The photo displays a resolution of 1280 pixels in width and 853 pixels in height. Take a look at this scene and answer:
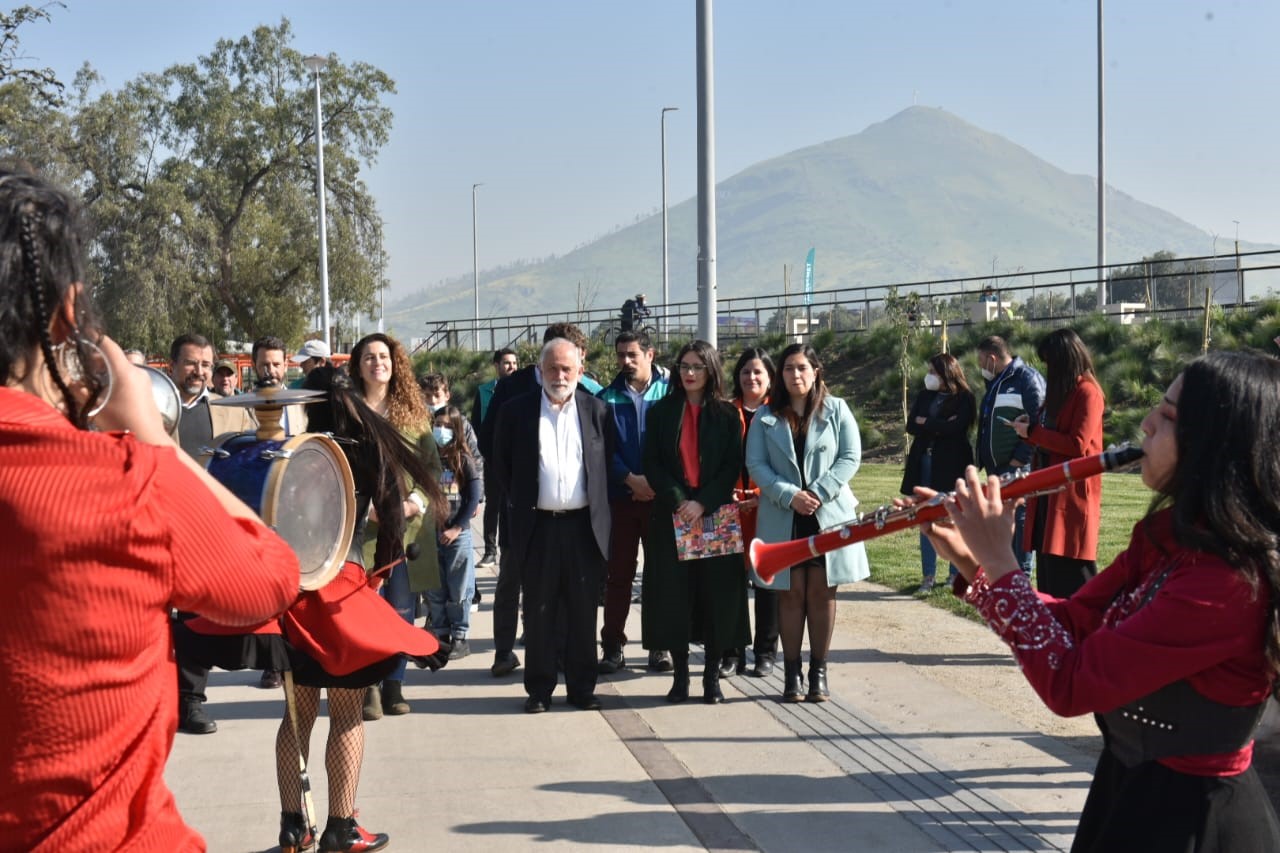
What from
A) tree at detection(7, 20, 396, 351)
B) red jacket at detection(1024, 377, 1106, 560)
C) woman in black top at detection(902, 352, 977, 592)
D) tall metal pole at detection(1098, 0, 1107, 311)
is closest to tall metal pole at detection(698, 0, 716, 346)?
woman in black top at detection(902, 352, 977, 592)

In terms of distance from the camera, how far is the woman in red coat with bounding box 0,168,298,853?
1.84 metres

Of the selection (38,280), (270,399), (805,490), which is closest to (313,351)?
(805,490)

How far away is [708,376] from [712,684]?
1.87m

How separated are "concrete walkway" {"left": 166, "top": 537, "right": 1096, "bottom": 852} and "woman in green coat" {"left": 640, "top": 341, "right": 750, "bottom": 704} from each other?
15.1 inches

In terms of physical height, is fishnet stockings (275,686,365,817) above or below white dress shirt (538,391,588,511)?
below

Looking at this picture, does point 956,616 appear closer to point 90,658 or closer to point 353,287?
point 90,658

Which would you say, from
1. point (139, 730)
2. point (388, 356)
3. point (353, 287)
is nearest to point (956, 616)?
point (388, 356)

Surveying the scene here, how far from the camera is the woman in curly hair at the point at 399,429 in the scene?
708 cm

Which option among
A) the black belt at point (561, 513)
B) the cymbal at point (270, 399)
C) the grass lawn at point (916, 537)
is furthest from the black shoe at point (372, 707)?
the grass lawn at point (916, 537)

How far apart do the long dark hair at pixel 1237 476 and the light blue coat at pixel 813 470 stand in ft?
16.4

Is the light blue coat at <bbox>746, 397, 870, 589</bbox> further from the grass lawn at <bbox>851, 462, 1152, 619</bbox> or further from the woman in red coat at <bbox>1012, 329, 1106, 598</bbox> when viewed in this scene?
the grass lawn at <bbox>851, 462, 1152, 619</bbox>

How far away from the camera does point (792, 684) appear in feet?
24.9

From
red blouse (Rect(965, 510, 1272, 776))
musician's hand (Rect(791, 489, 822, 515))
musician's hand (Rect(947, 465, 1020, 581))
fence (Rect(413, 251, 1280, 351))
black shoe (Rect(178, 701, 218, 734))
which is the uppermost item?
fence (Rect(413, 251, 1280, 351))

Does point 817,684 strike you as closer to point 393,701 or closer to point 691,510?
point 691,510
